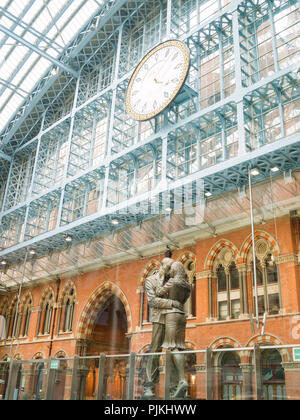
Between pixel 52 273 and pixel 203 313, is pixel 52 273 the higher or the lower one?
the higher one

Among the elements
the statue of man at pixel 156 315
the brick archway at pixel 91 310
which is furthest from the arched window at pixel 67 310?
the statue of man at pixel 156 315

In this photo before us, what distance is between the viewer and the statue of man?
9.85m

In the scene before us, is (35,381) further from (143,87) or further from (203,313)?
(143,87)

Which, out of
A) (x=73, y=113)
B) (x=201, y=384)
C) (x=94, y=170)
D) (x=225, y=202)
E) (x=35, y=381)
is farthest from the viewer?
(x=73, y=113)

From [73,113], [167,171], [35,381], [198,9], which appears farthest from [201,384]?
[73,113]

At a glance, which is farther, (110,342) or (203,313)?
(110,342)

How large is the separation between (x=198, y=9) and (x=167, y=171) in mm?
8540

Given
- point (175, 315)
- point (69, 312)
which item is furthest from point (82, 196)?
point (175, 315)

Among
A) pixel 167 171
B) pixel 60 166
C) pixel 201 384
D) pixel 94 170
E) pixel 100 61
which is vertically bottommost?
pixel 201 384

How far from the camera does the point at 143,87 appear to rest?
21.2 meters

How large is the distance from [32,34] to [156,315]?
819 inches

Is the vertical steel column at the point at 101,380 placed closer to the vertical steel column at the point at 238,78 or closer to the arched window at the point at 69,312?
the vertical steel column at the point at 238,78

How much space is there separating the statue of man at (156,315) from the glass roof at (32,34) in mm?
19285

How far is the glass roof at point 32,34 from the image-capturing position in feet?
82.1
